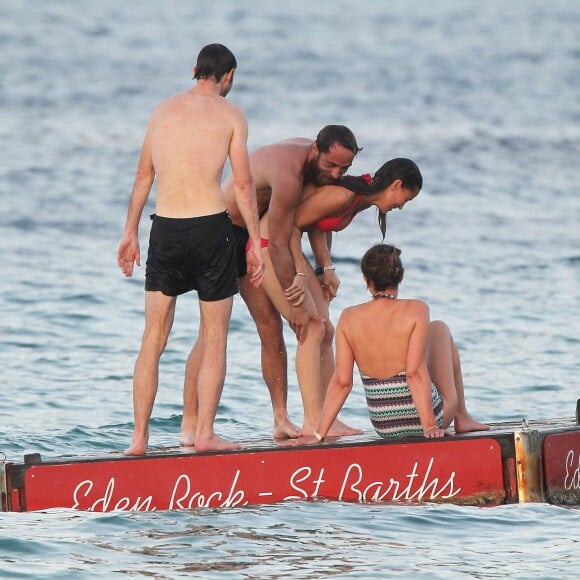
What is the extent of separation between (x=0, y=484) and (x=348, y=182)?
92.1 inches

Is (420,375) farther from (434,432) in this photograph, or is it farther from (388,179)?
(388,179)

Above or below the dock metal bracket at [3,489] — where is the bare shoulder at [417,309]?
above

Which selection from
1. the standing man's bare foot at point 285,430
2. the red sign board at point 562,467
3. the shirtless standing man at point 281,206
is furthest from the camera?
the standing man's bare foot at point 285,430

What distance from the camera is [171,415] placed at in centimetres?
1120

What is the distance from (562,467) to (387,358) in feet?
3.23

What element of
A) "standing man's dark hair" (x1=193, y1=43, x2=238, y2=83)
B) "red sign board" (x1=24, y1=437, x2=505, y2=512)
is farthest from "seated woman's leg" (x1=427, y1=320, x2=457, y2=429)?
"standing man's dark hair" (x1=193, y1=43, x2=238, y2=83)

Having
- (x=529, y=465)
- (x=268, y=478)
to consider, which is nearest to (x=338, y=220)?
(x=268, y=478)

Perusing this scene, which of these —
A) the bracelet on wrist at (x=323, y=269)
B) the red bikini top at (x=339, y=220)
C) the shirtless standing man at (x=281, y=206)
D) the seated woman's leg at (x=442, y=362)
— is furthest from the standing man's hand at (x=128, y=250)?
the seated woman's leg at (x=442, y=362)

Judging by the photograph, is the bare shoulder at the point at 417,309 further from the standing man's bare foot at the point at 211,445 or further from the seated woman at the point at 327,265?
the standing man's bare foot at the point at 211,445

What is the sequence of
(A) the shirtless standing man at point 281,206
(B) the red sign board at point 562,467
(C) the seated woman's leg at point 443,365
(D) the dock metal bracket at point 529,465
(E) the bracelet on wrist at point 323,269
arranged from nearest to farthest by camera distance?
→ (D) the dock metal bracket at point 529,465 → (B) the red sign board at point 562,467 → (C) the seated woman's leg at point 443,365 → (A) the shirtless standing man at point 281,206 → (E) the bracelet on wrist at point 323,269

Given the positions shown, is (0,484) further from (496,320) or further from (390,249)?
(496,320)

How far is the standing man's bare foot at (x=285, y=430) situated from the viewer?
8469 millimetres

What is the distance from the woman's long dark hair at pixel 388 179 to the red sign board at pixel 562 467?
1424 mm

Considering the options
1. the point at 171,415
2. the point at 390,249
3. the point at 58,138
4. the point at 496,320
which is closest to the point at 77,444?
the point at 171,415
